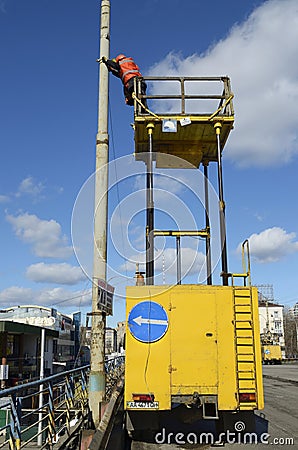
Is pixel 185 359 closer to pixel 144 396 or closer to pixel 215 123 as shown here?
pixel 144 396

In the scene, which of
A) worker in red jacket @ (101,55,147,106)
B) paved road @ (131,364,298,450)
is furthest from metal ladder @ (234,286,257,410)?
worker in red jacket @ (101,55,147,106)

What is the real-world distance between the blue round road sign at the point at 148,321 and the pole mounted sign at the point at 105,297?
625 mm

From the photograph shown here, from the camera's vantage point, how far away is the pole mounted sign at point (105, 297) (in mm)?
8164

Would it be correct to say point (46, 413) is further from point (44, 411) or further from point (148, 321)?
point (148, 321)

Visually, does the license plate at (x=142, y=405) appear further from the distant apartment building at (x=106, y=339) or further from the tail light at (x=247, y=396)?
the distant apartment building at (x=106, y=339)

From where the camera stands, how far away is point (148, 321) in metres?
7.90

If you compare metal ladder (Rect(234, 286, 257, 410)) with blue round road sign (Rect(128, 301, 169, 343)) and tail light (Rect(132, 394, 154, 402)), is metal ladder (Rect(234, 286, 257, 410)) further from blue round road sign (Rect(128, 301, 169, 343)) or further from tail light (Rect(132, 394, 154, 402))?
tail light (Rect(132, 394, 154, 402))

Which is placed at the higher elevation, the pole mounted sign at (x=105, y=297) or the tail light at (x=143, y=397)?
the pole mounted sign at (x=105, y=297)

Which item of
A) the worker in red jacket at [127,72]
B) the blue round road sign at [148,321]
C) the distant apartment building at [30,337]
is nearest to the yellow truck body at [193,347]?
the blue round road sign at [148,321]

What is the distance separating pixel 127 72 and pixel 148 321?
5694 millimetres

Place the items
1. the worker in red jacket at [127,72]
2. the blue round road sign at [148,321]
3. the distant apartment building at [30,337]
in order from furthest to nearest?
the distant apartment building at [30,337] → the worker in red jacket at [127,72] → the blue round road sign at [148,321]

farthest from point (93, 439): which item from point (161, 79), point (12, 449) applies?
point (161, 79)

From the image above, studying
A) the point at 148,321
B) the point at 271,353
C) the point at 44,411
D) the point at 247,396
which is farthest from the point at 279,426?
the point at 271,353

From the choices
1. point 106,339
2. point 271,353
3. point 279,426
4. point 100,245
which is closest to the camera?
point 100,245
